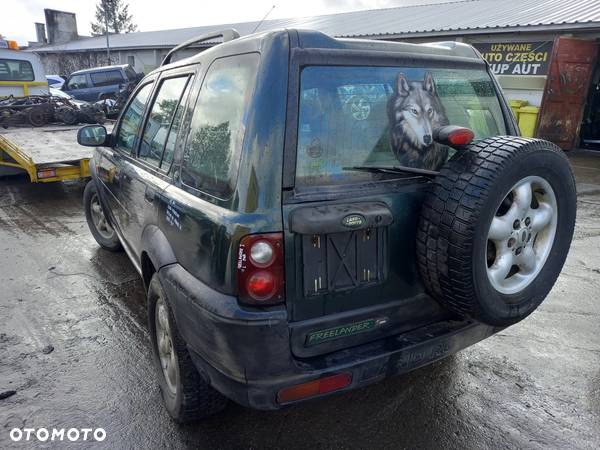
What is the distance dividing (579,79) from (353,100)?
12.1m

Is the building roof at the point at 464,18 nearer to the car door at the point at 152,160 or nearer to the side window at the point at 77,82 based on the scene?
the car door at the point at 152,160

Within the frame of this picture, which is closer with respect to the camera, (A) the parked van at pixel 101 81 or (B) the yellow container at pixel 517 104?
(B) the yellow container at pixel 517 104

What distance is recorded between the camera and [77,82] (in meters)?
17.6

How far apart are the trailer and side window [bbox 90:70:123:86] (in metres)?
10.2

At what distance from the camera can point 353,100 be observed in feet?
6.63

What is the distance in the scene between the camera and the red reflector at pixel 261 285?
181 centimetres

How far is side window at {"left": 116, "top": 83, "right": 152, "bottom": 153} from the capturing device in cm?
329

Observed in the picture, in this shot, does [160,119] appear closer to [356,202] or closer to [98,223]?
[356,202]

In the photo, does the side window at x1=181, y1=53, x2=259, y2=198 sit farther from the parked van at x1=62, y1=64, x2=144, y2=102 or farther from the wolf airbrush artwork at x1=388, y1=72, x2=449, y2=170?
the parked van at x1=62, y1=64, x2=144, y2=102

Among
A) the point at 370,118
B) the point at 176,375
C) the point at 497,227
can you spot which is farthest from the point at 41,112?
the point at 497,227

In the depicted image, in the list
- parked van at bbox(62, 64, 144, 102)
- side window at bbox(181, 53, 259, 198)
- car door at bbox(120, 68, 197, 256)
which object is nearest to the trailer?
car door at bbox(120, 68, 197, 256)

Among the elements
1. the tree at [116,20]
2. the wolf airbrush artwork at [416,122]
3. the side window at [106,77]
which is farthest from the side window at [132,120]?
the tree at [116,20]

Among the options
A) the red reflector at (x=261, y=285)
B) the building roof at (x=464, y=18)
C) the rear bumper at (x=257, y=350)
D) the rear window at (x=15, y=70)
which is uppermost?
the building roof at (x=464, y=18)

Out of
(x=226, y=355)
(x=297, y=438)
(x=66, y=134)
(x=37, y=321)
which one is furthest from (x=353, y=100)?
(x=66, y=134)
